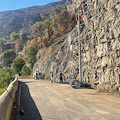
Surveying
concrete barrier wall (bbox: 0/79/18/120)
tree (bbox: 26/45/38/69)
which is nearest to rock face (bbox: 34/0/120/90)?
concrete barrier wall (bbox: 0/79/18/120)

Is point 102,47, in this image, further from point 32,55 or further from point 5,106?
point 32,55

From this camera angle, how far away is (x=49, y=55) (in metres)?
34.6

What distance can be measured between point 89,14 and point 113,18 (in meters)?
7.19

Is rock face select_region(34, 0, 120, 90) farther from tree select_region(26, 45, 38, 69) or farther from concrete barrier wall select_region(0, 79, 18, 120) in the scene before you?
tree select_region(26, 45, 38, 69)

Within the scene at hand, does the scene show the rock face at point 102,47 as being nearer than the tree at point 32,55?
Yes

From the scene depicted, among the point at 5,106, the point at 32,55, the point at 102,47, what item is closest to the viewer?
the point at 5,106

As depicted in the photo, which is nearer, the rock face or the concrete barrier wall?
the concrete barrier wall

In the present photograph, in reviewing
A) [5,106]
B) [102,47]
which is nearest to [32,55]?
[102,47]

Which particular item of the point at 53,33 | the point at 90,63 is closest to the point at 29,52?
the point at 53,33

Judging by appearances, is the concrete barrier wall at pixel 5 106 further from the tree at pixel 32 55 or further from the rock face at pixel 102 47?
the tree at pixel 32 55

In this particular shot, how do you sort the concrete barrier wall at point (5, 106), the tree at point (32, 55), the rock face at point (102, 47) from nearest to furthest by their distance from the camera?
the concrete barrier wall at point (5, 106) → the rock face at point (102, 47) → the tree at point (32, 55)

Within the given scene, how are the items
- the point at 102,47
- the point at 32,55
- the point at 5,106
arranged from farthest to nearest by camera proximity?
the point at 32,55, the point at 102,47, the point at 5,106

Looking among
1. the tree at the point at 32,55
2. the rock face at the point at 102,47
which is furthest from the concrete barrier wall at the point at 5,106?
the tree at the point at 32,55

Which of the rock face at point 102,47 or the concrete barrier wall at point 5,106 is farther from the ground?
the rock face at point 102,47
